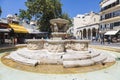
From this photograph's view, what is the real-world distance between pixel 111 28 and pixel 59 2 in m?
14.8

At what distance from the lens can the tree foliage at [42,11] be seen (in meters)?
37.8

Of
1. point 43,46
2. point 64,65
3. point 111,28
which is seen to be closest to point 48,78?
point 64,65

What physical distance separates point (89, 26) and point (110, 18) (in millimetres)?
10965

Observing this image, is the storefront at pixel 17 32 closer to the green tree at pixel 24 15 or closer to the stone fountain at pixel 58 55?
the green tree at pixel 24 15

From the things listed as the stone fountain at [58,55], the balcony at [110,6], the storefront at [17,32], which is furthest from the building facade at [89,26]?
the stone fountain at [58,55]

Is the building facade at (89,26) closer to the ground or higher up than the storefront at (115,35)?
higher up

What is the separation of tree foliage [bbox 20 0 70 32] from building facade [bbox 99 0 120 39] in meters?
13.4

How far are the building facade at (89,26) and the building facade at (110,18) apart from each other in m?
4.12

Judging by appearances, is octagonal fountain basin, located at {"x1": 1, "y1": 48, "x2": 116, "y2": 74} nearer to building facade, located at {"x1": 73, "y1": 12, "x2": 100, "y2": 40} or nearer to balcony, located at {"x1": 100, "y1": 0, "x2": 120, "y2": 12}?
balcony, located at {"x1": 100, "y1": 0, "x2": 120, "y2": 12}

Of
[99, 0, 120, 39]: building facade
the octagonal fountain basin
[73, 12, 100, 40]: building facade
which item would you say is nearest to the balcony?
[99, 0, 120, 39]: building facade

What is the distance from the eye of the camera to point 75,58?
11.3 meters

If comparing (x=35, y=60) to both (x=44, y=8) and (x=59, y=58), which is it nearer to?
(x=59, y=58)

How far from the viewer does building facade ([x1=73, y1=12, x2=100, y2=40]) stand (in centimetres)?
4988

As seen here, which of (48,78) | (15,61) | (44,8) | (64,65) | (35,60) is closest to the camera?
(48,78)
